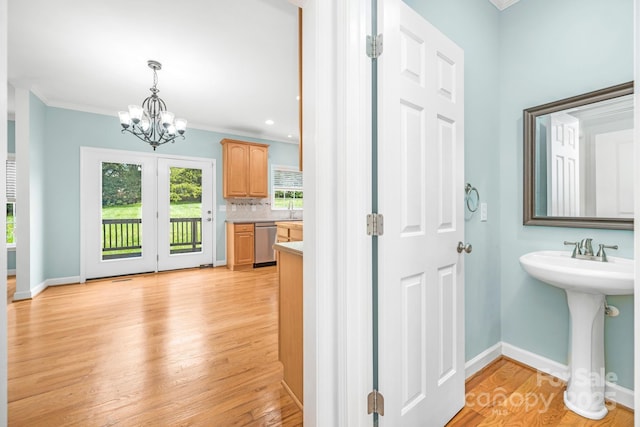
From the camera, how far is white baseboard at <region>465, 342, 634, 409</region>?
5.24 feet

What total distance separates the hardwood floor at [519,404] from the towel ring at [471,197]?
1.10 meters

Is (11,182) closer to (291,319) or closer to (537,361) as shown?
(291,319)

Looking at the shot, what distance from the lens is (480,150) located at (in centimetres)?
192

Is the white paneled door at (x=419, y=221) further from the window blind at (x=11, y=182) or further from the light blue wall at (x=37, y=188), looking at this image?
the window blind at (x=11, y=182)

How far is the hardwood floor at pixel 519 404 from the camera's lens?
1.49 m

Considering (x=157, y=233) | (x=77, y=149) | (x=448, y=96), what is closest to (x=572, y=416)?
(x=448, y=96)

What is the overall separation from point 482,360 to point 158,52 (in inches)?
148

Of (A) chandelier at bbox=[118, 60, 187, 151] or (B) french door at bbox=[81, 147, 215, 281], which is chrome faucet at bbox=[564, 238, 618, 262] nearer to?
(A) chandelier at bbox=[118, 60, 187, 151]

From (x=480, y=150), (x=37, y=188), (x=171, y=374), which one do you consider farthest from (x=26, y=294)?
(x=480, y=150)

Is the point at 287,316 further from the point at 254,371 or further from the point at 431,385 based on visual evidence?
the point at 431,385

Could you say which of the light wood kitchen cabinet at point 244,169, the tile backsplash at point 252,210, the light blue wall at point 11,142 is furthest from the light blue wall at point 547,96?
the light blue wall at point 11,142

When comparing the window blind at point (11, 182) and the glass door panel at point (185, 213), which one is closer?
the window blind at point (11, 182)

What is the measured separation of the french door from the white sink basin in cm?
497

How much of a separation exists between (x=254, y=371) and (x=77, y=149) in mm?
4368
